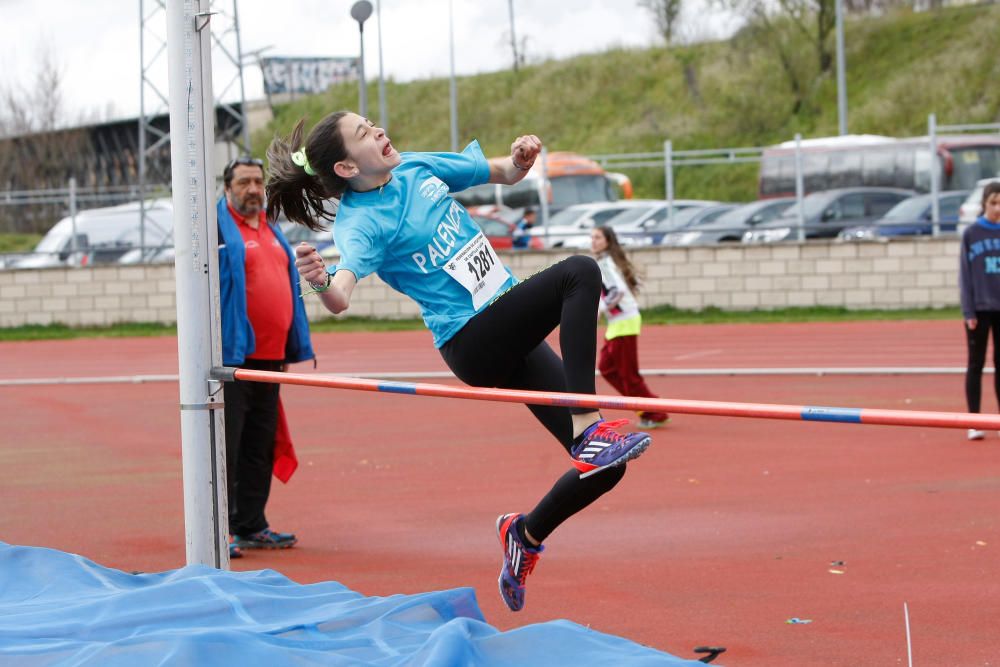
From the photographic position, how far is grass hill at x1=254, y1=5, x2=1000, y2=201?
4072 cm

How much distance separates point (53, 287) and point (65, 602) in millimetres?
20696

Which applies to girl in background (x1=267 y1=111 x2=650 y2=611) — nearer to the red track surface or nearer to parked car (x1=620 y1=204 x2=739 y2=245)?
the red track surface

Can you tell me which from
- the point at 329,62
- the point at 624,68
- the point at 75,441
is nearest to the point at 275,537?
the point at 75,441

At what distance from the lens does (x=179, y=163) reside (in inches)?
202

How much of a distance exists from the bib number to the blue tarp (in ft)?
3.44

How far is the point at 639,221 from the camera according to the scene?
27234 millimetres

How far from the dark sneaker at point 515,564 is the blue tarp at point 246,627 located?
0.59 feet

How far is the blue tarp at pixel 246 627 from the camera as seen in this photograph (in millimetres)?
3938

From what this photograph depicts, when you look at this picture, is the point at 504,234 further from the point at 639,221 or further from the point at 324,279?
the point at 324,279

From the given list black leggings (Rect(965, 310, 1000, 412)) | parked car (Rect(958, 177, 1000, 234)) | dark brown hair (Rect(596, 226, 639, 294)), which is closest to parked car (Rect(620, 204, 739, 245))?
parked car (Rect(958, 177, 1000, 234))

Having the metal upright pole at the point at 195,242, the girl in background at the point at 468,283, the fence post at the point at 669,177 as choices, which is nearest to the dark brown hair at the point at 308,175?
the girl in background at the point at 468,283

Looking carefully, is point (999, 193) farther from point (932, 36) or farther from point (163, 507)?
point (932, 36)

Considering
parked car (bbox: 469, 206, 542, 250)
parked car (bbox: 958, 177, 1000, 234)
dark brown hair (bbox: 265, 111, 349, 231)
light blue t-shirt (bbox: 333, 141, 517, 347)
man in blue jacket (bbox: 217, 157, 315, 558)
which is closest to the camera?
light blue t-shirt (bbox: 333, 141, 517, 347)

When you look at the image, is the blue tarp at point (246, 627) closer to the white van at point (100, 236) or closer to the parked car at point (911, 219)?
the parked car at point (911, 219)
